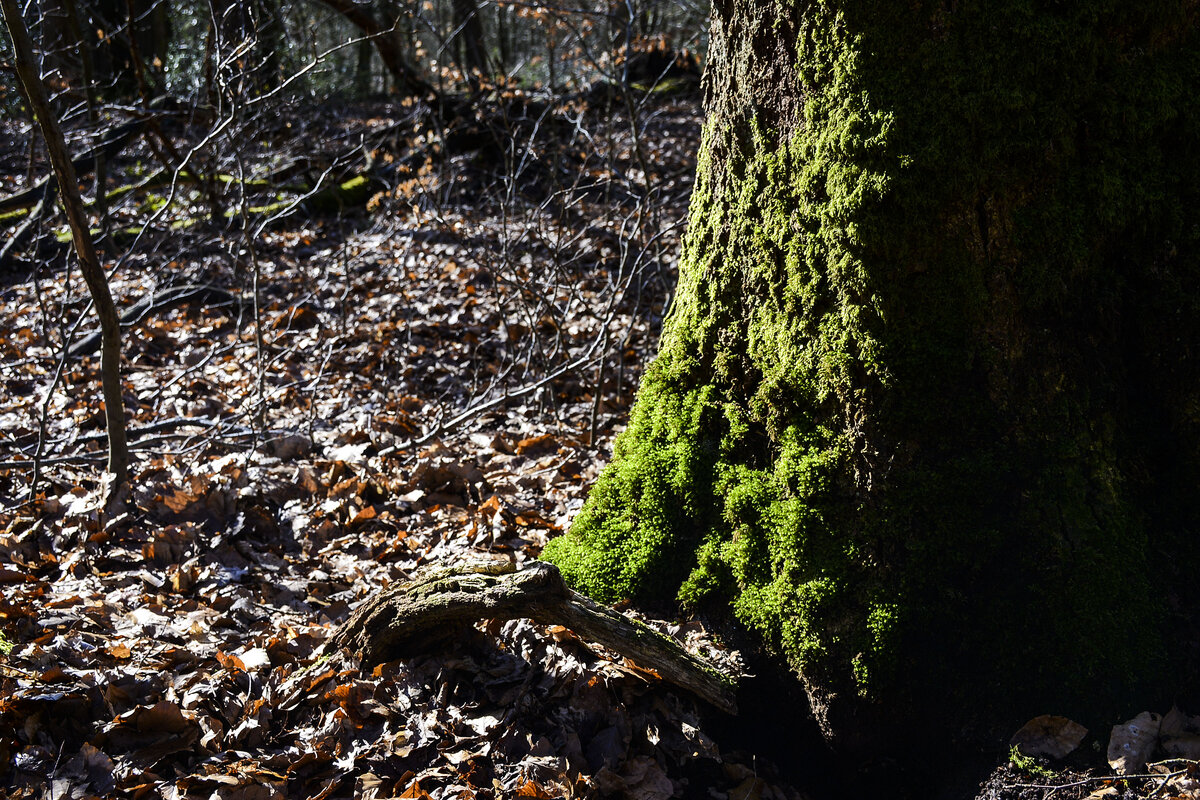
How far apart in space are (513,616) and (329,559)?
1.63 meters

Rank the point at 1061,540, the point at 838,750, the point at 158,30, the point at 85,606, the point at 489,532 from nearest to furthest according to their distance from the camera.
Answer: the point at 1061,540 < the point at 838,750 < the point at 85,606 < the point at 489,532 < the point at 158,30

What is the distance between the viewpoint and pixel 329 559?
3.78 metres

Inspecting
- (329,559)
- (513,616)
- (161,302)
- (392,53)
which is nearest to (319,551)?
(329,559)

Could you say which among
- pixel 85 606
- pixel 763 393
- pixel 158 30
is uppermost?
pixel 158 30

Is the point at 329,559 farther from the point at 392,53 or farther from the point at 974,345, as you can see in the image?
the point at 392,53

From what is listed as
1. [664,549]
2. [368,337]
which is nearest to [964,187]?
[664,549]

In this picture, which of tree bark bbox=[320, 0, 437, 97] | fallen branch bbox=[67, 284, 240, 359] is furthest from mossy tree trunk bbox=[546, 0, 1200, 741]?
tree bark bbox=[320, 0, 437, 97]

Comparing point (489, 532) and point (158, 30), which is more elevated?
point (158, 30)

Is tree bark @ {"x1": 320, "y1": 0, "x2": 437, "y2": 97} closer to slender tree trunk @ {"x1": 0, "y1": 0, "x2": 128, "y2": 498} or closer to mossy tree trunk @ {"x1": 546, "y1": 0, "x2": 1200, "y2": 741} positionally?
slender tree trunk @ {"x1": 0, "y1": 0, "x2": 128, "y2": 498}

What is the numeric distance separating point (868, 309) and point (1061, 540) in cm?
84

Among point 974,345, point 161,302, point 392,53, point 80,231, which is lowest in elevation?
point 161,302

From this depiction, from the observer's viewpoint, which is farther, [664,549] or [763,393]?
[664,549]

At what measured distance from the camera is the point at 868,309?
7.54 feet

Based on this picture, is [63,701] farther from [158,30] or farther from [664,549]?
[158,30]
